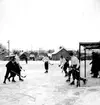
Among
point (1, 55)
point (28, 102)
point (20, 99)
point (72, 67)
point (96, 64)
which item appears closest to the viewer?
point (28, 102)

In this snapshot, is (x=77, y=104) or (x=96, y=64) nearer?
(x=77, y=104)

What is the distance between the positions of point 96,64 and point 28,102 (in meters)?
7.94

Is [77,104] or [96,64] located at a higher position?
[96,64]

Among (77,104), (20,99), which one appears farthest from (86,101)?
(20,99)

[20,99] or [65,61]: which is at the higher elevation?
[65,61]

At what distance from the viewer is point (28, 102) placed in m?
5.52

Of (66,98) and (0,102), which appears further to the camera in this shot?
(66,98)

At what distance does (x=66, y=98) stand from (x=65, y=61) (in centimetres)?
650

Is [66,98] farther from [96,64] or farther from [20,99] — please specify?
[96,64]

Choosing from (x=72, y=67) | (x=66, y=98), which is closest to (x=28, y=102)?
(x=66, y=98)

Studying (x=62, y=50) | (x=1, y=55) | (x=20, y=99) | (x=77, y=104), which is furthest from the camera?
(x=1, y=55)

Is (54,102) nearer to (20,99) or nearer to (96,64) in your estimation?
(20,99)

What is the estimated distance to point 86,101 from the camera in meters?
5.47

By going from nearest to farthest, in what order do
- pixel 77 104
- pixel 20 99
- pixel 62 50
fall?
pixel 77 104 → pixel 20 99 → pixel 62 50
